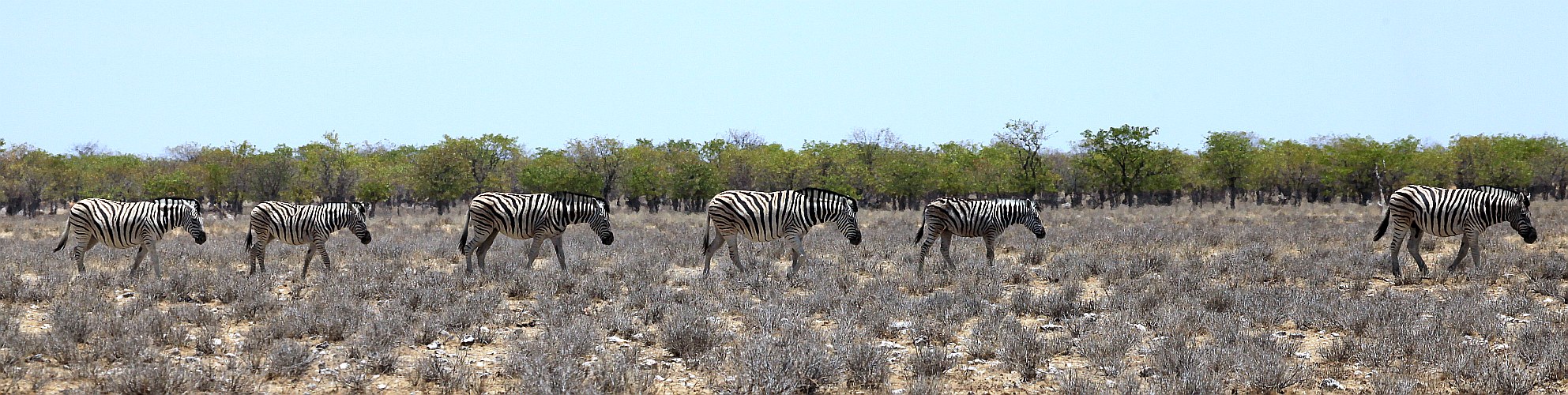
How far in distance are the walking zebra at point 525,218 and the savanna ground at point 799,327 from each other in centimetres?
57

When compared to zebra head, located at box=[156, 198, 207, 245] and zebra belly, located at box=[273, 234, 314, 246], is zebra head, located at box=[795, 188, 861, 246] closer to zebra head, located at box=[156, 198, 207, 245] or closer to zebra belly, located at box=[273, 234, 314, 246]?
zebra belly, located at box=[273, 234, 314, 246]

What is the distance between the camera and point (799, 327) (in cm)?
948

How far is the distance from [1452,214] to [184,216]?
63.8ft

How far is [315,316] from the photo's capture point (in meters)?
9.52

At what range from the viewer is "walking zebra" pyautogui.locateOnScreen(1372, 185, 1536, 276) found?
1446 centimetres

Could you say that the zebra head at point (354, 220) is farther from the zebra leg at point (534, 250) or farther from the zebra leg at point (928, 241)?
the zebra leg at point (928, 241)

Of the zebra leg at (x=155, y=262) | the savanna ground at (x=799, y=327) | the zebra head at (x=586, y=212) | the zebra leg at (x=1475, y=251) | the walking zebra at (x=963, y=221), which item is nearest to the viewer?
the savanna ground at (x=799, y=327)

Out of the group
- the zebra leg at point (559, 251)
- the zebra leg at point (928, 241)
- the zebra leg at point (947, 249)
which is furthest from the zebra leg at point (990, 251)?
the zebra leg at point (559, 251)

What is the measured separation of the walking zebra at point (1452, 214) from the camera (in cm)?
1446

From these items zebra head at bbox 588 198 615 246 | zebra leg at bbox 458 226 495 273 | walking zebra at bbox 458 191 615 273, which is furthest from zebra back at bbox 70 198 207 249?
zebra head at bbox 588 198 615 246

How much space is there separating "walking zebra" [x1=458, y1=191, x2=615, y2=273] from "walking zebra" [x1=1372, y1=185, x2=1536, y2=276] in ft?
39.4

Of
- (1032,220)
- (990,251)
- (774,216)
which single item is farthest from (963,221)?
(774,216)

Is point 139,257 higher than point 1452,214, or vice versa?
point 1452,214

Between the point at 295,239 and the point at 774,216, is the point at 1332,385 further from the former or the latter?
the point at 295,239
